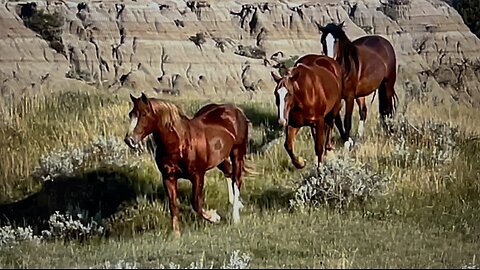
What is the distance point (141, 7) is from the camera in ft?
125

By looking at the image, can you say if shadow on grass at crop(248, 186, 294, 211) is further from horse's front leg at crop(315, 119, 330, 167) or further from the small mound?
horse's front leg at crop(315, 119, 330, 167)

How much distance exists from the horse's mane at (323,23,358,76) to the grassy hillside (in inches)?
48.8

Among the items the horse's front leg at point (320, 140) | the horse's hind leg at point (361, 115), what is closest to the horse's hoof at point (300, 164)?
the horse's front leg at point (320, 140)

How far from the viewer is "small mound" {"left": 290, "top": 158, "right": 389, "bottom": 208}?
10.7 m

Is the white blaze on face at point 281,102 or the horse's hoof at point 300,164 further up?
the white blaze on face at point 281,102

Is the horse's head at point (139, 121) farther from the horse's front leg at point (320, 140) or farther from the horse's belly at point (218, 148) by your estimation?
the horse's front leg at point (320, 140)

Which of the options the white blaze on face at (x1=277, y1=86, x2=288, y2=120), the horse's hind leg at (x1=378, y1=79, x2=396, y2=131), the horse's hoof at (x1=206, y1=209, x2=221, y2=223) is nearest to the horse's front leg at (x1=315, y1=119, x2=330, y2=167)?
the white blaze on face at (x1=277, y1=86, x2=288, y2=120)

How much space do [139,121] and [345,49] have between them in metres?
4.76

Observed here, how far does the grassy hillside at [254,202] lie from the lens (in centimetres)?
830

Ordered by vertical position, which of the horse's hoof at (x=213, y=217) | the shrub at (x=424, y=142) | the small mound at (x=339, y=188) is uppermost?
the horse's hoof at (x=213, y=217)

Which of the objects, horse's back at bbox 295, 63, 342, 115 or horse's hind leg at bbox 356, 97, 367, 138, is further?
horse's hind leg at bbox 356, 97, 367, 138

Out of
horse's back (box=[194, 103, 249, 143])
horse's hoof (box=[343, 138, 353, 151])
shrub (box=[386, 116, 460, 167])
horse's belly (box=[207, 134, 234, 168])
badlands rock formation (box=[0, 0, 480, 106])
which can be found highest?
horse's back (box=[194, 103, 249, 143])

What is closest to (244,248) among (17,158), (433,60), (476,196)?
(476,196)

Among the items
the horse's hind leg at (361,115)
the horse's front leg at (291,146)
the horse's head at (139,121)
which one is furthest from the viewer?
the horse's hind leg at (361,115)
